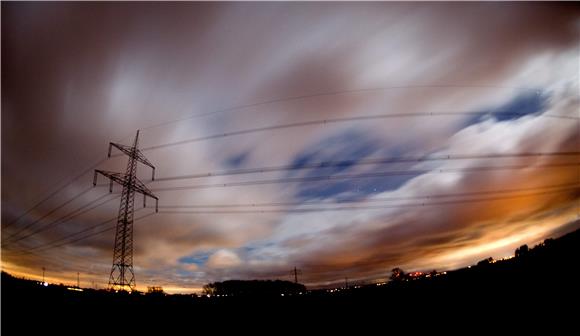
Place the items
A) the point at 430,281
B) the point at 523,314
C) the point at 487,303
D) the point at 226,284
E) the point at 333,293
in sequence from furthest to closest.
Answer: the point at 226,284 → the point at 333,293 → the point at 430,281 → the point at 487,303 → the point at 523,314

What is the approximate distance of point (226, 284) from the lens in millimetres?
103875

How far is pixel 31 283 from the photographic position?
770cm

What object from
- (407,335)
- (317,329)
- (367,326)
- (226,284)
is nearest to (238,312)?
(317,329)

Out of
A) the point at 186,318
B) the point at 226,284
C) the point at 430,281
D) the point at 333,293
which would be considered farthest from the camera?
the point at 226,284

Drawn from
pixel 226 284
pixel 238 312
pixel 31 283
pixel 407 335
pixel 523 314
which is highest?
pixel 31 283

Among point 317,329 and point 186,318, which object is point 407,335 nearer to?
point 317,329

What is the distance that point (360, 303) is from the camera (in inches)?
387

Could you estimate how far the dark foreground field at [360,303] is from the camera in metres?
7.35

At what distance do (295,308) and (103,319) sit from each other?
6.34 metres

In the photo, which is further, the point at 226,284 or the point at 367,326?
the point at 226,284

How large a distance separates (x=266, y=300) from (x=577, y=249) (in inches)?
403

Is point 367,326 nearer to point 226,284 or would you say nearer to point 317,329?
point 317,329

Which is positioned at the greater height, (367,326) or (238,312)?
(238,312)

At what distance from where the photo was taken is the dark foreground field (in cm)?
735
